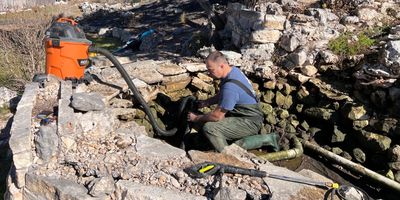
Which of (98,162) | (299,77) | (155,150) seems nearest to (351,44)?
(299,77)

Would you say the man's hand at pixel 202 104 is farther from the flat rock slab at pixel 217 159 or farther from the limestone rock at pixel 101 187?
the limestone rock at pixel 101 187

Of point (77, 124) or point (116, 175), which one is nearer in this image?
point (116, 175)

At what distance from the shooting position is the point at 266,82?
242 inches

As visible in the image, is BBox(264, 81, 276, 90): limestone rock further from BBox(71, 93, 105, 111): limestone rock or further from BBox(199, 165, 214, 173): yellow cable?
BBox(199, 165, 214, 173): yellow cable

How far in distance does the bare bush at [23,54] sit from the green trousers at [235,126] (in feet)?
13.4

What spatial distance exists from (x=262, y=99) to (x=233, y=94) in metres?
1.98

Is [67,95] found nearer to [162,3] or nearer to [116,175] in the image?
[116,175]

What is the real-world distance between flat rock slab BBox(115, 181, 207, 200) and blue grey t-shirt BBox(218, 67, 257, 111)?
1.38 metres

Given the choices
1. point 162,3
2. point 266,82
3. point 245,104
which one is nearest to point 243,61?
point 266,82

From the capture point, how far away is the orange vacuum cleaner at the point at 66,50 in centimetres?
491

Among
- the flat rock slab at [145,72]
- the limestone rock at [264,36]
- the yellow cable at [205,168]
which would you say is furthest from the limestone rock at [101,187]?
the limestone rock at [264,36]

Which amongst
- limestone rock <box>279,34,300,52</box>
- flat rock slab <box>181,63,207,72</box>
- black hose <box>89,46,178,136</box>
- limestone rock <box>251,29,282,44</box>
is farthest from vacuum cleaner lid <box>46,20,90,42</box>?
limestone rock <box>279,34,300,52</box>

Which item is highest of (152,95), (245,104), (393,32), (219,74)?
(393,32)

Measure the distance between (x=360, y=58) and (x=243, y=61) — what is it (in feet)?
5.99
